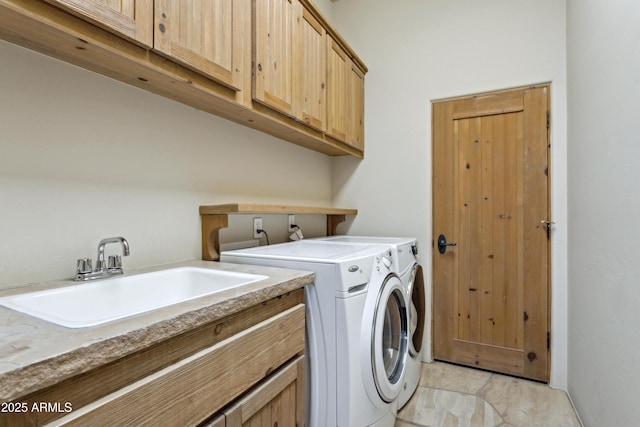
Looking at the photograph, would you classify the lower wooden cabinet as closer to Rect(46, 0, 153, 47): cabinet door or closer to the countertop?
the countertop

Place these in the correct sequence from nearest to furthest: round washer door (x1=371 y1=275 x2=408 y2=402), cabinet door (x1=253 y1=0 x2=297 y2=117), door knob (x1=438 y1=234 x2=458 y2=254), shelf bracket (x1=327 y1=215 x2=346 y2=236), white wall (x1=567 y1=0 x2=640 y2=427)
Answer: white wall (x1=567 y1=0 x2=640 y2=427) < round washer door (x1=371 y1=275 x2=408 y2=402) < cabinet door (x1=253 y1=0 x2=297 y2=117) < door knob (x1=438 y1=234 x2=458 y2=254) < shelf bracket (x1=327 y1=215 x2=346 y2=236)

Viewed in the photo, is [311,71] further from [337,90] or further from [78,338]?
[78,338]

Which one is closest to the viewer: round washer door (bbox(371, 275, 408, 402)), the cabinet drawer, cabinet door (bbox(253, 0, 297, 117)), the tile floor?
the cabinet drawer

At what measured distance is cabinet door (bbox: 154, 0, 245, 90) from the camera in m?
1.04

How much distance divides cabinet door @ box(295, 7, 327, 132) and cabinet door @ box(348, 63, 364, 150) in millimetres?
447

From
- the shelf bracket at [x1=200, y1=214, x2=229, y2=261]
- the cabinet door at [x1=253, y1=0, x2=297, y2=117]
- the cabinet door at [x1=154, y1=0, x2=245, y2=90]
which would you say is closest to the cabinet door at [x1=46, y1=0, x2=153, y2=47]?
the cabinet door at [x1=154, y1=0, x2=245, y2=90]

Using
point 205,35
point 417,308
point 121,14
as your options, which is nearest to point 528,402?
point 417,308

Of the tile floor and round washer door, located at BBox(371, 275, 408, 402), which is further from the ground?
round washer door, located at BBox(371, 275, 408, 402)

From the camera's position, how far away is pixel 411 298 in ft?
6.79

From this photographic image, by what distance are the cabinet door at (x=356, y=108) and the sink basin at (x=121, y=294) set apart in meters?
1.54

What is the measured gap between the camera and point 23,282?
99 centimetres

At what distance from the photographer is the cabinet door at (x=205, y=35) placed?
3.42ft

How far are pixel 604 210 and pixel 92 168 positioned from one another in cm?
204

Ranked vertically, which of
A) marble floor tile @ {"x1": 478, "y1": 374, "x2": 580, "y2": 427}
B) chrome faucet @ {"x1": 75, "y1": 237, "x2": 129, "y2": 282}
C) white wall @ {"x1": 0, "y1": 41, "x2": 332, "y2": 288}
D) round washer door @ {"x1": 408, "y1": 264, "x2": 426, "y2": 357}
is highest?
white wall @ {"x1": 0, "y1": 41, "x2": 332, "y2": 288}
